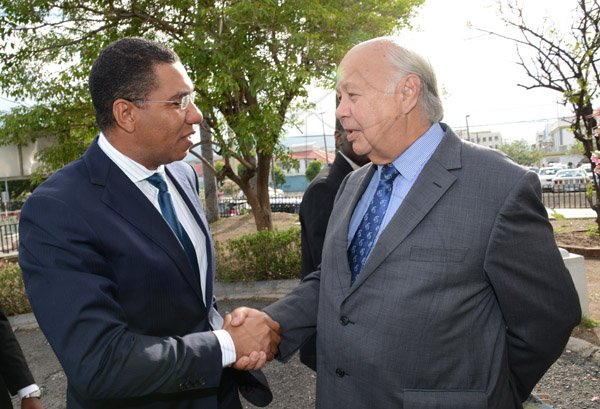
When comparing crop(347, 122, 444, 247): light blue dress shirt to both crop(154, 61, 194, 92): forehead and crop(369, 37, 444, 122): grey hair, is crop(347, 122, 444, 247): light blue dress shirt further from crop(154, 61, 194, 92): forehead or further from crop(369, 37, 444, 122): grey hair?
crop(154, 61, 194, 92): forehead

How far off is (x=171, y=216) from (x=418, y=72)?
1.23m

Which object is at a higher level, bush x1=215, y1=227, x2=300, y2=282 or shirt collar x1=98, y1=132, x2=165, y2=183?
shirt collar x1=98, y1=132, x2=165, y2=183

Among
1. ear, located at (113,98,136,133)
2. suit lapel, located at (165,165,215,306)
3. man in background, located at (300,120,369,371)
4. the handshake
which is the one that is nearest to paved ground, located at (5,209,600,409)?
man in background, located at (300,120,369,371)

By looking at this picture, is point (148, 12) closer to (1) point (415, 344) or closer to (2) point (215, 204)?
(1) point (415, 344)

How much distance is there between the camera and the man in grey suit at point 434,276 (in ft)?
6.40

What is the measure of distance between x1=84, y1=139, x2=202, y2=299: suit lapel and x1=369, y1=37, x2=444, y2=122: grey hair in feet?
3.57

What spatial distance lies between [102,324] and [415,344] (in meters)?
1.11

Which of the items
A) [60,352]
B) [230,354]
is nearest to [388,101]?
[230,354]

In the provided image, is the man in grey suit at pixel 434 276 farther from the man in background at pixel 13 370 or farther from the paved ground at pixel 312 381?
the paved ground at pixel 312 381

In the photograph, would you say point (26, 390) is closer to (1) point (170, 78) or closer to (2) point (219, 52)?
(1) point (170, 78)

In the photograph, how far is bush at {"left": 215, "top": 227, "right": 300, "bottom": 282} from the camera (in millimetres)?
8312

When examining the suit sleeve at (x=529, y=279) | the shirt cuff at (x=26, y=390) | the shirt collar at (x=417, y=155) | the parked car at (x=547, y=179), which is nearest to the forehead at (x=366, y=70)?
the shirt collar at (x=417, y=155)

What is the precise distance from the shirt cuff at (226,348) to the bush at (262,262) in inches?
237

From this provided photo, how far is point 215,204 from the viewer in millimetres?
21297
